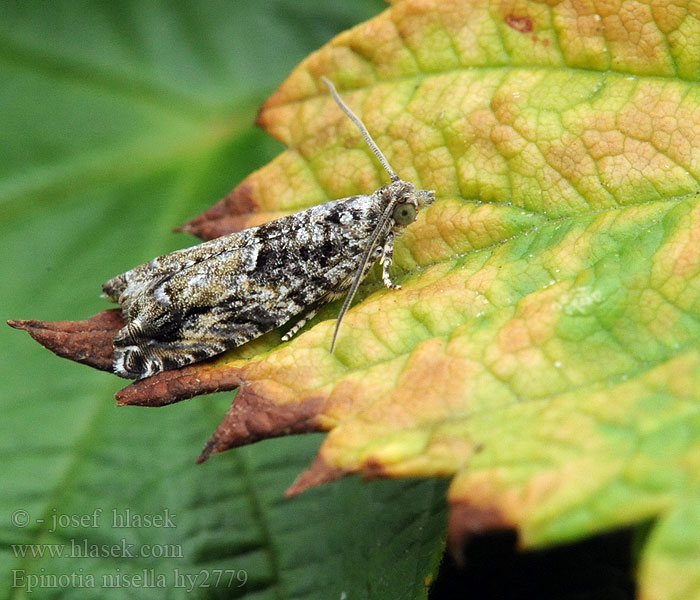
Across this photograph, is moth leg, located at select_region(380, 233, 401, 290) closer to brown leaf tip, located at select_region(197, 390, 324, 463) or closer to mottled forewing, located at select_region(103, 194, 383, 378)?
mottled forewing, located at select_region(103, 194, 383, 378)

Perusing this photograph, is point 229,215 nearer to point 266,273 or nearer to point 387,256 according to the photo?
point 266,273

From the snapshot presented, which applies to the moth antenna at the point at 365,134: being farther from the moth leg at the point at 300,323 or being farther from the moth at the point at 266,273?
the moth leg at the point at 300,323

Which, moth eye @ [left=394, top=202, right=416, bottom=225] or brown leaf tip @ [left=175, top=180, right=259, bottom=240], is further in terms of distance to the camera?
brown leaf tip @ [left=175, top=180, right=259, bottom=240]

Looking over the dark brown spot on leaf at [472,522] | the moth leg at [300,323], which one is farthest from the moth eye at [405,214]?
the dark brown spot on leaf at [472,522]

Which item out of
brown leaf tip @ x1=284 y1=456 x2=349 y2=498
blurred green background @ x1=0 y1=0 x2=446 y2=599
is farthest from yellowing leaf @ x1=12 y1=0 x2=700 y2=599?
blurred green background @ x1=0 y1=0 x2=446 y2=599

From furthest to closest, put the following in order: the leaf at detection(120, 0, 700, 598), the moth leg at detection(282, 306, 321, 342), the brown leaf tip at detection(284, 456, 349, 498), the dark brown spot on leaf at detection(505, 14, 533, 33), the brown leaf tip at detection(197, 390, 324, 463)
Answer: the moth leg at detection(282, 306, 321, 342)
the dark brown spot on leaf at detection(505, 14, 533, 33)
the brown leaf tip at detection(197, 390, 324, 463)
the brown leaf tip at detection(284, 456, 349, 498)
the leaf at detection(120, 0, 700, 598)

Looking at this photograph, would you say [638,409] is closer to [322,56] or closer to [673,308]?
[673,308]
